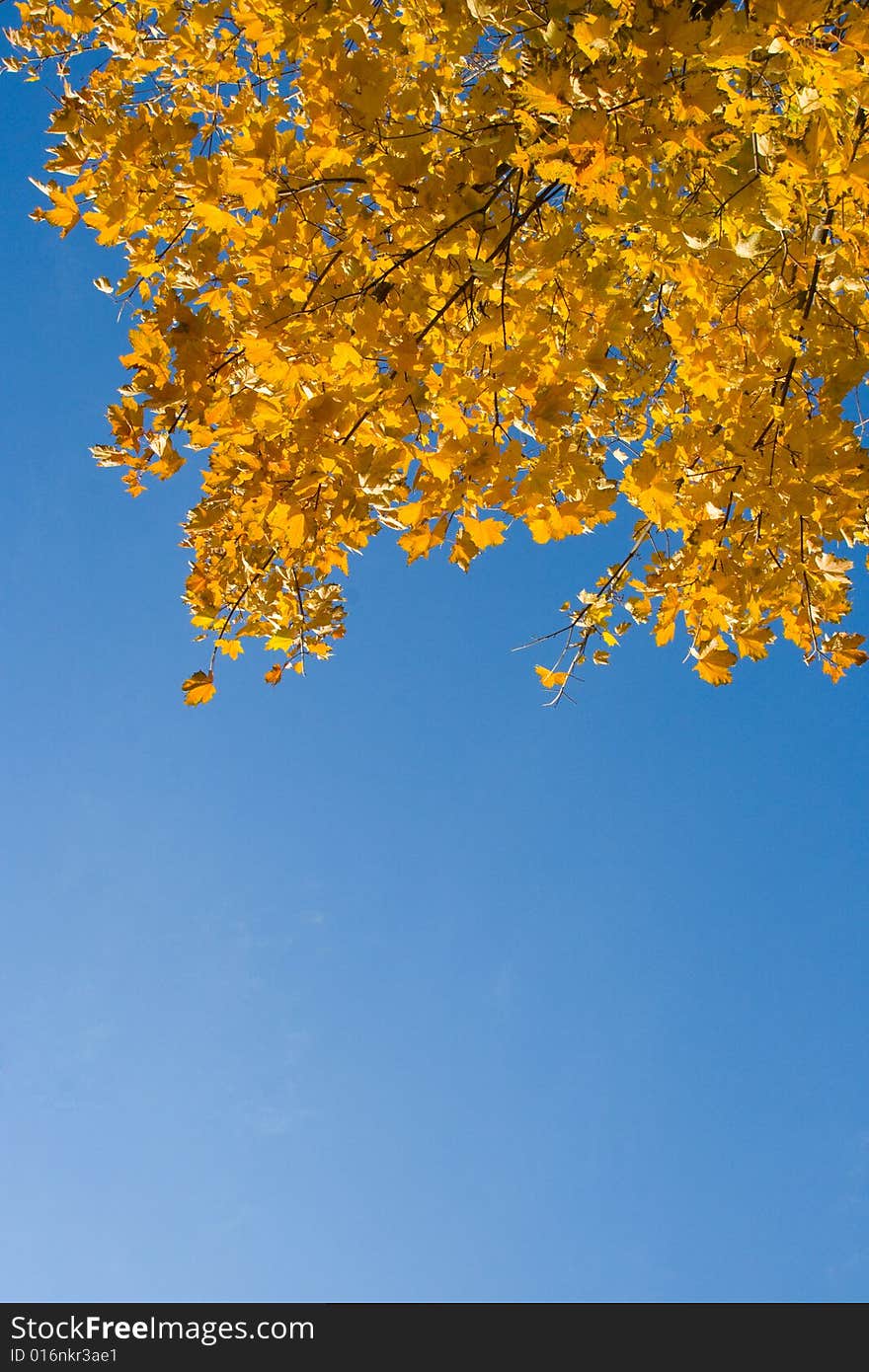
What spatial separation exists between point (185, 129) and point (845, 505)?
66.9 inches

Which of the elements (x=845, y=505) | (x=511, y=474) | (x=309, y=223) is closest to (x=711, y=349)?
(x=845, y=505)

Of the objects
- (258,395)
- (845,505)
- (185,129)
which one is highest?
(185,129)

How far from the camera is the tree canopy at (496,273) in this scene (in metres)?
1.64

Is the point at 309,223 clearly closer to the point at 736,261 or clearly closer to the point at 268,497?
the point at 268,497

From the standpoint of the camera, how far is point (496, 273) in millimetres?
1729

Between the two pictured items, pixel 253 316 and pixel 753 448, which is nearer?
pixel 253 316

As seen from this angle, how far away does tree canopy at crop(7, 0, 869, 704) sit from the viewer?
164 centimetres

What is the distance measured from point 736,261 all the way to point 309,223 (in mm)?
998

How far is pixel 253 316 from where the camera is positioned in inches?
73.2
